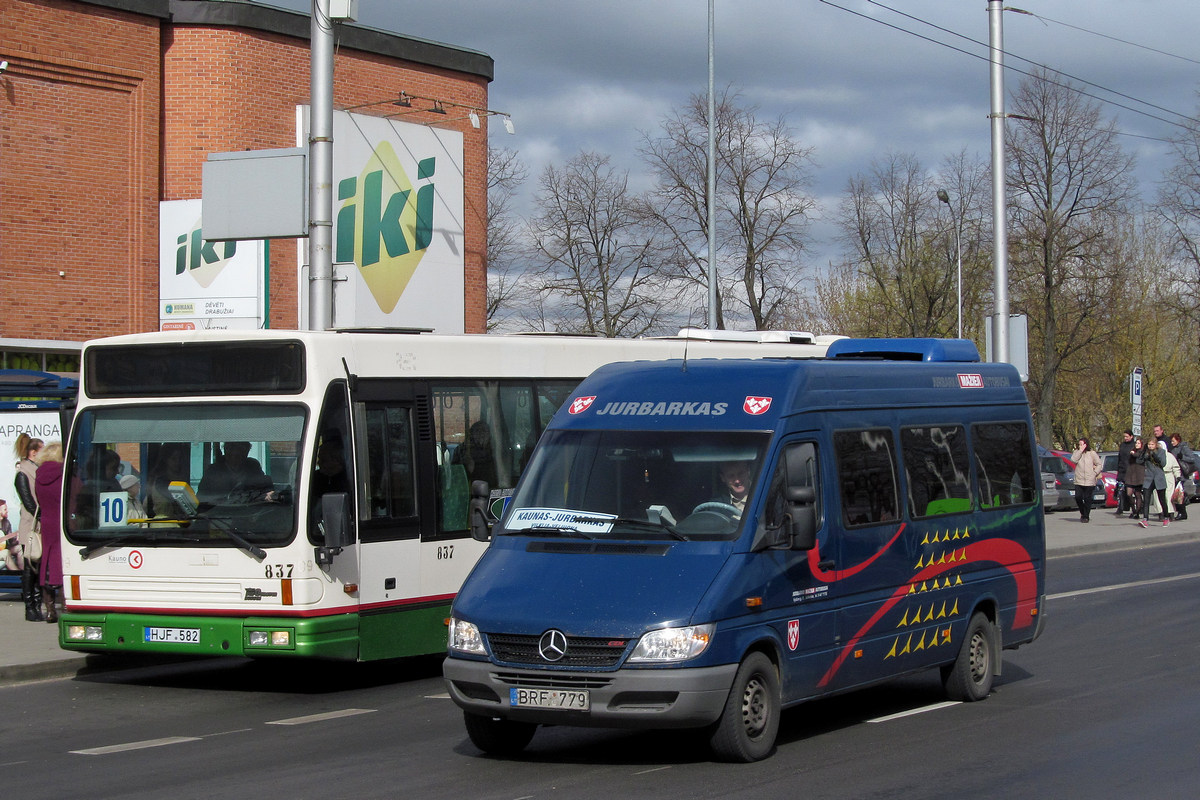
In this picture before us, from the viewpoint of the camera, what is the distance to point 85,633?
37.7 feet

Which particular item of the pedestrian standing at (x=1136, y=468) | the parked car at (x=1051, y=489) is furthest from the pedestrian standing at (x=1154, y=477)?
the parked car at (x=1051, y=489)

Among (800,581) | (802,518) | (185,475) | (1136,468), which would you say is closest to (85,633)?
(185,475)

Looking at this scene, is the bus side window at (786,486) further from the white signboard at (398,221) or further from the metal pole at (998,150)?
the white signboard at (398,221)

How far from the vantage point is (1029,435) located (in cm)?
1184

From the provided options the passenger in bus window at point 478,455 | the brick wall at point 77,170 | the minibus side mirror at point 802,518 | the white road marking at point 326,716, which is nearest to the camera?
the minibus side mirror at point 802,518

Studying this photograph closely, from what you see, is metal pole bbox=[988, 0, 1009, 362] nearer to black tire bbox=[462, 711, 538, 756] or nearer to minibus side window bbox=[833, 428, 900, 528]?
minibus side window bbox=[833, 428, 900, 528]

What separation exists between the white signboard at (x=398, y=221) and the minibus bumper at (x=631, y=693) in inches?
812

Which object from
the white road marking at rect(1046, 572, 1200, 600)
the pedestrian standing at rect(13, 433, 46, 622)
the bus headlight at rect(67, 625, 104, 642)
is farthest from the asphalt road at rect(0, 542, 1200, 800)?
the white road marking at rect(1046, 572, 1200, 600)

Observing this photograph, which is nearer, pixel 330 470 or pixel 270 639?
pixel 270 639

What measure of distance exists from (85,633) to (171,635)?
0.85 metres

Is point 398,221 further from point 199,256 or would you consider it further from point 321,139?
point 321,139

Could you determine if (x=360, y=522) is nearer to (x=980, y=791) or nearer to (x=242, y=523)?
(x=242, y=523)

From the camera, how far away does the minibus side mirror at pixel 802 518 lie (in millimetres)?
8109

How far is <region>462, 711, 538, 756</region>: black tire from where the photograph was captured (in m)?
8.41
